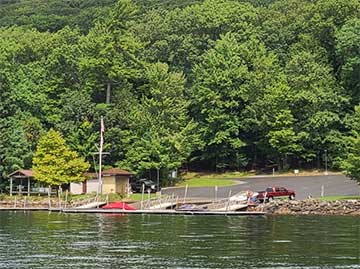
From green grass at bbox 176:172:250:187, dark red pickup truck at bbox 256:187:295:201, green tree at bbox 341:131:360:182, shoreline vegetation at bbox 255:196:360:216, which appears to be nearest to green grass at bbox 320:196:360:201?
shoreline vegetation at bbox 255:196:360:216

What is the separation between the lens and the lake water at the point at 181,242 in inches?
1340

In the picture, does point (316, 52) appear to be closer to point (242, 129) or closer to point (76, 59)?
point (242, 129)

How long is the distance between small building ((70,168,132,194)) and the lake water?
19.5 metres

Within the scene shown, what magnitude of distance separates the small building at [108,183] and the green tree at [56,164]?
215cm

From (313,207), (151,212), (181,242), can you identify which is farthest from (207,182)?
(181,242)

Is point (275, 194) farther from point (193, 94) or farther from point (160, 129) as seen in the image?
point (193, 94)

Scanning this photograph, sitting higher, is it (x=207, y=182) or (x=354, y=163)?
(x=354, y=163)

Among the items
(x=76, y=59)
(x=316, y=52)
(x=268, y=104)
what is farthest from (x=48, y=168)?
(x=316, y=52)

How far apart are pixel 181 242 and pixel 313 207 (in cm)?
2358

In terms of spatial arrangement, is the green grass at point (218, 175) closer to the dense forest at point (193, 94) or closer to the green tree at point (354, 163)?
the dense forest at point (193, 94)

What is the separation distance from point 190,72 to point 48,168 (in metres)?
35.0

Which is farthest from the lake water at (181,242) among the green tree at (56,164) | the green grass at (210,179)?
the green grass at (210,179)

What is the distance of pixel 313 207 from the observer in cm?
6325

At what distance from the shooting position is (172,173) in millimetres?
90688
